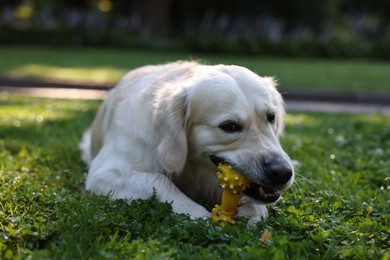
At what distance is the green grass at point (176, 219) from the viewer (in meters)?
3.07

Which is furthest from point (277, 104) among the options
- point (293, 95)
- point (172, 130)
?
point (293, 95)

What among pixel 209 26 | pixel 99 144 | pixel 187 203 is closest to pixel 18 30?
pixel 209 26

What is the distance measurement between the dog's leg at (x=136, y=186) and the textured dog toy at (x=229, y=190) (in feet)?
0.38

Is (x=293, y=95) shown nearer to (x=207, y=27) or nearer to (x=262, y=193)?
(x=262, y=193)

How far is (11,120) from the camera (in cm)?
739

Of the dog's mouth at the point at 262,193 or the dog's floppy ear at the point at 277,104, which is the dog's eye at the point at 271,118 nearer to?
the dog's floppy ear at the point at 277,104

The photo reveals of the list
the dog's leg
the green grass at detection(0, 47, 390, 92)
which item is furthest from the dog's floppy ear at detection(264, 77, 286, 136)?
the green grass at detection(0, 47, 390, 92)

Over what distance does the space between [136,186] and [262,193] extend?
929 millimetres

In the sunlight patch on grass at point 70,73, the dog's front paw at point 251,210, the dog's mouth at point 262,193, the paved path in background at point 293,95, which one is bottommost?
the sunlight patch on grass at point 70,73

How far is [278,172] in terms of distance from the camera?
→ 3.59 meters

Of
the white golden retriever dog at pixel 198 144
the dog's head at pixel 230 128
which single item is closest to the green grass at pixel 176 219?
the white golden retriever dog at pixel 198 144

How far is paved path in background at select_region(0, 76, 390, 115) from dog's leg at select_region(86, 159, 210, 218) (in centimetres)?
835

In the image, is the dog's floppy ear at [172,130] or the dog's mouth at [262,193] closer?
the dog's mouth at [262,193]

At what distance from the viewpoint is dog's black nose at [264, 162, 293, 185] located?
359cm
